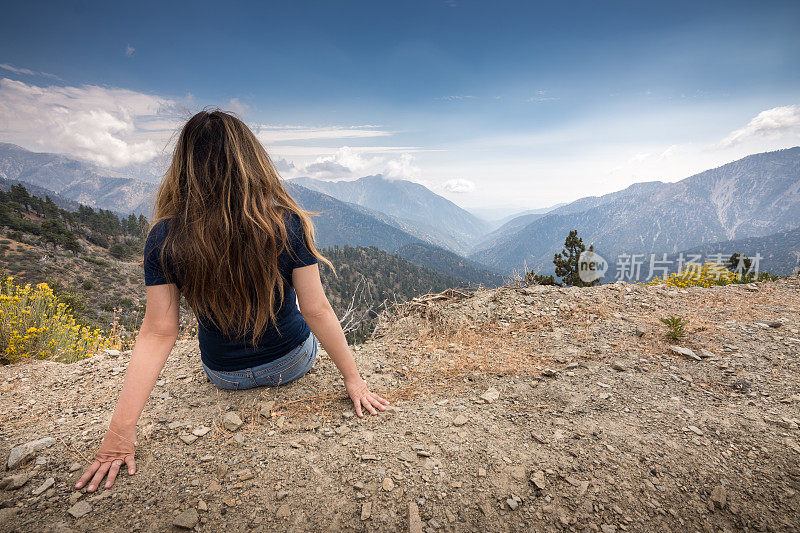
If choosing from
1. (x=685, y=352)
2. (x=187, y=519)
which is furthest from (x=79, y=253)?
(x=685, y=352)

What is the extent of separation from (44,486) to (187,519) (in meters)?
0.93

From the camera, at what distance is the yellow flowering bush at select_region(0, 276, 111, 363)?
153 inches

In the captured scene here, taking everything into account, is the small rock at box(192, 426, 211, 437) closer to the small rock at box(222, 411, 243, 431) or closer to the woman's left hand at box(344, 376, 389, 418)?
the small rock at box(222, 411, 243, 431)

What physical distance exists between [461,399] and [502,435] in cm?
56

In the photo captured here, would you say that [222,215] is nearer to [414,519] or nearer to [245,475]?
[245,475]

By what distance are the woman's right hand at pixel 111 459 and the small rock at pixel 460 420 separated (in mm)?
2202

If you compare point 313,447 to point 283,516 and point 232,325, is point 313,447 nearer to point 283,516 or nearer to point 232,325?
point 283,516

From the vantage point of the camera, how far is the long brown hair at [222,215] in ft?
6.50

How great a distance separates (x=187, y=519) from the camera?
1.71m

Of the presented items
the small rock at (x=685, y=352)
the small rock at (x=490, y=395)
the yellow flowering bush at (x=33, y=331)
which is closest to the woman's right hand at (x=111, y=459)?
the small rock at (x=490, y=395)

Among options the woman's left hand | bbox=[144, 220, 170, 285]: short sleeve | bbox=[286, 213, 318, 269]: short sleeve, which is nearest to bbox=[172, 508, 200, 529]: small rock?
the woman's left hand

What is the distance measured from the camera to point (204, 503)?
1.82m

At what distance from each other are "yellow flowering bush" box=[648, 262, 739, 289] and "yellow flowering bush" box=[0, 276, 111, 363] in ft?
40.8

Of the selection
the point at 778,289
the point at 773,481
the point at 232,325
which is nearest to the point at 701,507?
the point at 773,481
